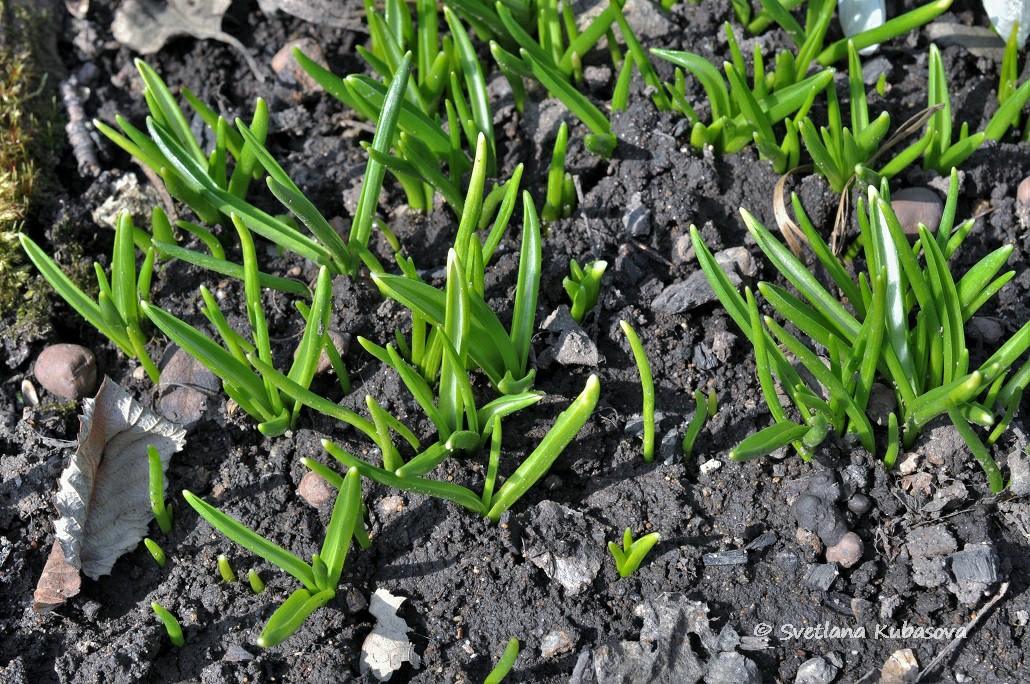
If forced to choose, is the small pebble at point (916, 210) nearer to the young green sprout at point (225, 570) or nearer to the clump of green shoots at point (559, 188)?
the clump of green shoots at point (559, 188)

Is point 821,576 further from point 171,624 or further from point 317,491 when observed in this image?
point 171,624

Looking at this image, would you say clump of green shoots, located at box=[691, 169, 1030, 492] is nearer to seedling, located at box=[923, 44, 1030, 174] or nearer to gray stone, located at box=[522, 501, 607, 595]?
gray stone, located at box=[522, 501, 607, 595]

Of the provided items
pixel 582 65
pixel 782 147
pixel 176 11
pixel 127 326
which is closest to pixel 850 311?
pixel 782 147

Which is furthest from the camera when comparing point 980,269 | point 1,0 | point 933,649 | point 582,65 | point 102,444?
point 1,0

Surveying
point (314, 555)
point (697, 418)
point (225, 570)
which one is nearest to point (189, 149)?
point (225, 570)

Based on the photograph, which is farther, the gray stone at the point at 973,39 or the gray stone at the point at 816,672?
the gray stone at the point at 973,39

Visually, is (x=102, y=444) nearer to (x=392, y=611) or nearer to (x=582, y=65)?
(x=392, y=611)

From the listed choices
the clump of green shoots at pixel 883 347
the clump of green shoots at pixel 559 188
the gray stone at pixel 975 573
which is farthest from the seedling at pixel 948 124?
the gray stone at pixel 975 573
